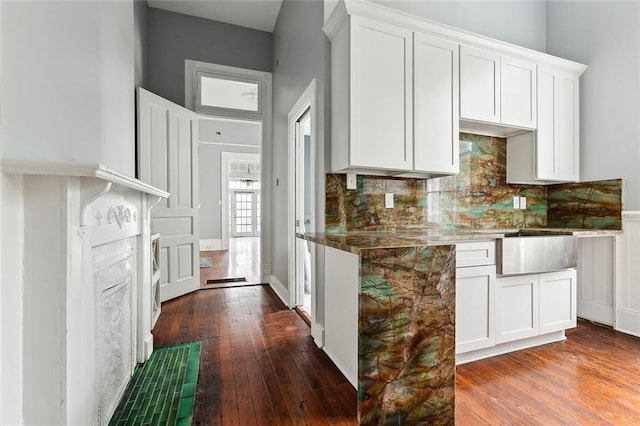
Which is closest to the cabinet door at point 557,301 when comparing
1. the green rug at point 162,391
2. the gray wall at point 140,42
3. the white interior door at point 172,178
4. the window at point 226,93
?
the green rug at point 162,391

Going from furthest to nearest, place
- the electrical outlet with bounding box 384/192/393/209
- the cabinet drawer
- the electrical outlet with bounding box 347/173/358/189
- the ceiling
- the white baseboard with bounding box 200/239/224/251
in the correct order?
the white baseboard with bounding box 200/239/224/251 < the ceiling < the electrical outlet with bounding box 384/192/393/209 < the electrical outlet with bounding box 347/173/358/189 < the cabinet drawer

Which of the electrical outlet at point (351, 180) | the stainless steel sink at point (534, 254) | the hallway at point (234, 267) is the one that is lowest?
the hallway at point (234, 267)

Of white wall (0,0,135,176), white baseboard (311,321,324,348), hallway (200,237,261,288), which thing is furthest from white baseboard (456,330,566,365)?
hallway (200,237,261,288)

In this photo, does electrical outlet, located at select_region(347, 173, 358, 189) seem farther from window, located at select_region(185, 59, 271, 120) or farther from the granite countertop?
window, located at select_region(185, 59, 271, 120)

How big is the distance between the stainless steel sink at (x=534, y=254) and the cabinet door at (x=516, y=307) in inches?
4.0


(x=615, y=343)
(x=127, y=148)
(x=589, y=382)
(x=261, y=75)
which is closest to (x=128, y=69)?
(x=127, y=148)

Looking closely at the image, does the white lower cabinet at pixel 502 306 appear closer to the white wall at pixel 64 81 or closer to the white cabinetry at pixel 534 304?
the white cabinetry at pixel 534 304

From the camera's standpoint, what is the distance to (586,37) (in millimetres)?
2951

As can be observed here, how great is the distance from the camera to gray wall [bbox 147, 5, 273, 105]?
379 centimetres

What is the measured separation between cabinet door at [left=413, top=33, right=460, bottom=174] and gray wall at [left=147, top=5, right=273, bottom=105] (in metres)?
2.76

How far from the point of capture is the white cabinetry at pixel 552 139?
280cm

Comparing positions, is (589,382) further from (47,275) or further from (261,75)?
(261,75)

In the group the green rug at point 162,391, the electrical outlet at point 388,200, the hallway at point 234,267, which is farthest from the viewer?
the hallway at point 234,267

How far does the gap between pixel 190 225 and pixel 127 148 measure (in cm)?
152
